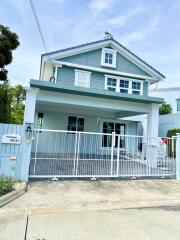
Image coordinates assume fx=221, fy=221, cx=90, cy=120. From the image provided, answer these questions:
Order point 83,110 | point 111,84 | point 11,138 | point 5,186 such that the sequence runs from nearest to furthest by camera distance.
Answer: point 5,186 → point 11,138 → point 83,110 → point 111,84

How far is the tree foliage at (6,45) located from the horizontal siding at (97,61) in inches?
153

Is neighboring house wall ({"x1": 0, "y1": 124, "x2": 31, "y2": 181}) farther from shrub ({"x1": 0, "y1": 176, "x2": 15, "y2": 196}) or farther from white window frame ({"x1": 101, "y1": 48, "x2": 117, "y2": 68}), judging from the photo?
white window frame ({"x1": 101, "y1": 48, "x2": 117, "y2": 68})

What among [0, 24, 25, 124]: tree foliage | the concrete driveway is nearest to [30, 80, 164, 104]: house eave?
the concrete driveway

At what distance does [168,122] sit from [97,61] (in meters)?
9.14

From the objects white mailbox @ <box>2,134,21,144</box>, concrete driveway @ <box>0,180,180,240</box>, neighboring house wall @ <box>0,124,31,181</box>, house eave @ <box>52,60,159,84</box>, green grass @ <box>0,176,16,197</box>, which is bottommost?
concrete driveway @ <box>0,180,180,240</box>

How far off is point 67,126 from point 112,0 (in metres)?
9.05

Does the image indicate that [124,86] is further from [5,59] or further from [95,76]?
[5,59]

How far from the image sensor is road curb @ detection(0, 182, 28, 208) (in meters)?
5.39

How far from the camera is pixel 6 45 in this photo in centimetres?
1478

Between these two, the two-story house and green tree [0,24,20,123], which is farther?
green tree [0,24,20,123]

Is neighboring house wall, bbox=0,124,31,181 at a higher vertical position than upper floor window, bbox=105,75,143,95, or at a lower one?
lower

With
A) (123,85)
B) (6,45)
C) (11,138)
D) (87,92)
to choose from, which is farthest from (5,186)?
(6,45)

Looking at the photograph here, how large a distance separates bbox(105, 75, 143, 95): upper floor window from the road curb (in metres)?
9.87

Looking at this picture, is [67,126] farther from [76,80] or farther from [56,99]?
[56,99]
